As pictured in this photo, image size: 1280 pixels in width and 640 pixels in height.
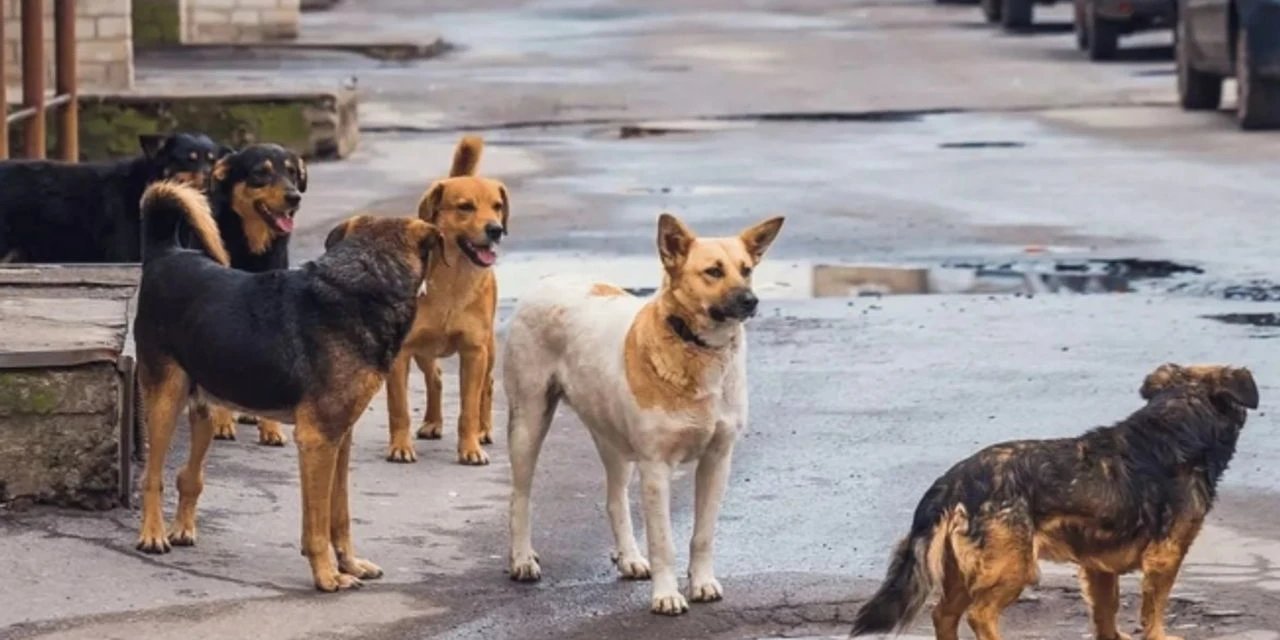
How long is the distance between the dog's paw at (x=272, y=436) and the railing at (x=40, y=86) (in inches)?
187

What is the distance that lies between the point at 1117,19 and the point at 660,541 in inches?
914

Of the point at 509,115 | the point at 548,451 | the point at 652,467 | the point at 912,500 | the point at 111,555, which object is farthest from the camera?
the point at 509,115

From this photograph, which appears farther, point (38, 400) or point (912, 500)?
point (912, 500)

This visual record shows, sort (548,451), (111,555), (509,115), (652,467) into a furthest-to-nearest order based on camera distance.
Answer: (509,115) < (548,451) < (111,555) < (652,467)

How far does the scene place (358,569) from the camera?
799cm

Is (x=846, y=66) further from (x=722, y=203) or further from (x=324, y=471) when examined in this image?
(x=324, y=471)

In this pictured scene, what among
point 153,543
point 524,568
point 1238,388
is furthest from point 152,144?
point 1238,388

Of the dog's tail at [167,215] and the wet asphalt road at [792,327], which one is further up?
the dog's tail at [167,215]

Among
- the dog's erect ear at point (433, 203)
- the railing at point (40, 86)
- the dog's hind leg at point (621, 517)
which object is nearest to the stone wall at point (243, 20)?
the railing at point (40, 86)

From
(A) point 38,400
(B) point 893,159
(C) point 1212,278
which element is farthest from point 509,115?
(A) point 38,400

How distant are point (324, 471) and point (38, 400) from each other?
3.71ft

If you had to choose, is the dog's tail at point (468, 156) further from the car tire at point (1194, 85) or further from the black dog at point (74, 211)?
the car tire at point (1194, 85)

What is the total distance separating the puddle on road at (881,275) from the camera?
45.1 feet

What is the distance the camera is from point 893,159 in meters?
20.2
